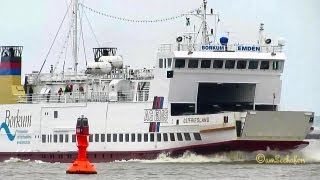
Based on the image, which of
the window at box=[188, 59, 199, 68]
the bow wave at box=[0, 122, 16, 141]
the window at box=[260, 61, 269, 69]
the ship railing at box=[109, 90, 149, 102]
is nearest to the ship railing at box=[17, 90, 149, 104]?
the ship railing at box=[109, 90, 149, 102]

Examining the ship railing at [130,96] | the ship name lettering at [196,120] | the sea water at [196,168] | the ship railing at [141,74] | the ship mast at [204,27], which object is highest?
the ship mast at [204,27]

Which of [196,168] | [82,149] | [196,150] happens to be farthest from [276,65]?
[82,149]

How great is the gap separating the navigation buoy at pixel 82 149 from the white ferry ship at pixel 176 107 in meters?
9.44

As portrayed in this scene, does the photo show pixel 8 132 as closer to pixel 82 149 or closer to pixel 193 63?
pixel 193 63

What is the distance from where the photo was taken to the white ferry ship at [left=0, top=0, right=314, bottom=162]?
62719 millimetres

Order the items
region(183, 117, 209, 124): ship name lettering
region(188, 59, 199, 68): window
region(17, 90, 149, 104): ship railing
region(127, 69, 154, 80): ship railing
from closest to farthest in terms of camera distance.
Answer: region(183, 117, 209, 124): ship name lettering < region(188, 59, 199, 68): window < region(17, 90, 149, 104): ship railing < region(127, 69, 154, 80): ship railing

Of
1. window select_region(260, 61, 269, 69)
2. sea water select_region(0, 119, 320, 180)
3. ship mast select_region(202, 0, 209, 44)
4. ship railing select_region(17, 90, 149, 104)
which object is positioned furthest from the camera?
ship railing select_region(17, 90, 149, 104)

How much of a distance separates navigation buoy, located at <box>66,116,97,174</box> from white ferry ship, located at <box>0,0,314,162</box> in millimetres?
Answer: 9437

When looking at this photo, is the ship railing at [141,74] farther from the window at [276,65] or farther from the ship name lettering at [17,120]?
the ship name lettering at [17,120]

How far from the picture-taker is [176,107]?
65.1 m

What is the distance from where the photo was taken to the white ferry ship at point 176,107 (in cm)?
6272

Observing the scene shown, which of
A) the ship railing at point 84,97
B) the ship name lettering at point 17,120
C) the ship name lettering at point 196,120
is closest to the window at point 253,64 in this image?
the ship name lettering at point 196,120

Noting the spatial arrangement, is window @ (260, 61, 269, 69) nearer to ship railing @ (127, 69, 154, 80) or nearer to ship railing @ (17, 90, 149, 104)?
ship railing @ (127, 69, 154, 80)

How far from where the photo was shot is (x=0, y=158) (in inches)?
2933
